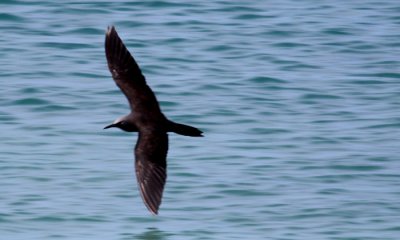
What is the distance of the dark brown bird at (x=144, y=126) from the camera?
9.26 metres

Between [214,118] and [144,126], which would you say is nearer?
[144,126]

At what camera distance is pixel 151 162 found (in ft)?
30.8

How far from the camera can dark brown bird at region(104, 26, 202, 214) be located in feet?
30.4

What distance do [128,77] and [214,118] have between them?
3.16 metres

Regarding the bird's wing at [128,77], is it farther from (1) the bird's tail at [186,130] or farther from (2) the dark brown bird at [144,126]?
(1) the bird's tail at [186,130]

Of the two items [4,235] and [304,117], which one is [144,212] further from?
[304,117]

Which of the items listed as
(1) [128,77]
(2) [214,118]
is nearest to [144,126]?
(1) [128,77]

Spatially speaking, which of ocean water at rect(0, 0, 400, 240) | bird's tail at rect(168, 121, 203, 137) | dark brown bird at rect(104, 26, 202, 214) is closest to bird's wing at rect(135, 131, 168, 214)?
dark brown bird at rect(104, 26, 202, 214)

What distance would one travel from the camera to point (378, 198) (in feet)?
35.5

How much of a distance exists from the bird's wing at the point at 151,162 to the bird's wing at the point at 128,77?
210mm

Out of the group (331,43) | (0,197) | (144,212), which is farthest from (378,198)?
(331,43)

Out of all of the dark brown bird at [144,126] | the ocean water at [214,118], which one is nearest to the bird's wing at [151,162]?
the dark brown bird at [144,126]

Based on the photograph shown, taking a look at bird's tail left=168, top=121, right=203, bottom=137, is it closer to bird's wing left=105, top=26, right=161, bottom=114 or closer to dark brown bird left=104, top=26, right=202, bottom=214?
dark brown bird left=104, top=26, right=202, bottom=214

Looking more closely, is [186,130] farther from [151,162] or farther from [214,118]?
[214,118]
